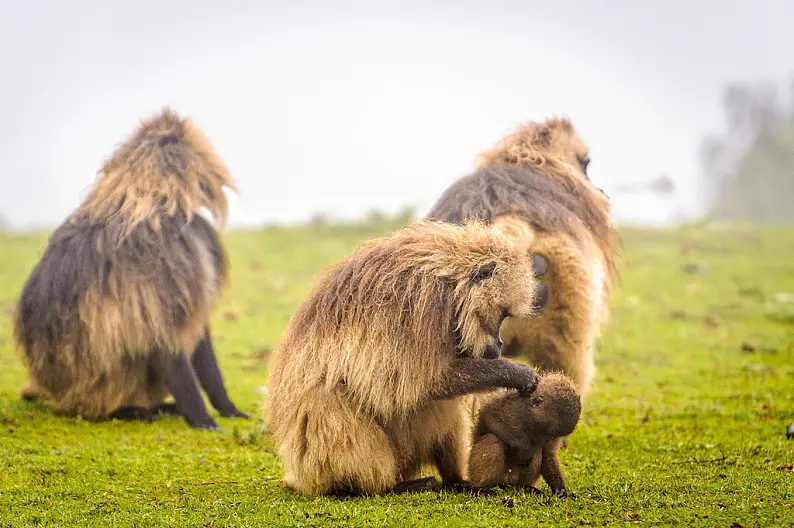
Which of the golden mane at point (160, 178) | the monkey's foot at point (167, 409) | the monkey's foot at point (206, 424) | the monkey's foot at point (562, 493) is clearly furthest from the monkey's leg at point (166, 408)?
the monkey's foot at point (562, 493)

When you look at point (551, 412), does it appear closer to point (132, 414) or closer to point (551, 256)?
point (551, 256)

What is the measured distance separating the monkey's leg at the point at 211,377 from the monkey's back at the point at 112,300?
407 millimetres

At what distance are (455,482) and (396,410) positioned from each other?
92 centimetres

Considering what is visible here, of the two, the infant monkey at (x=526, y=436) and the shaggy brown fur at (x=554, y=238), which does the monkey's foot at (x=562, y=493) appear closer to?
the infant monkey at (x=526, y=436)

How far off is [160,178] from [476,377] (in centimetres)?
502

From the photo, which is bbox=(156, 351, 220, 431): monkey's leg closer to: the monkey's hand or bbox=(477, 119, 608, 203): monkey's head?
bbox=(477, 119, 608, 203): monkey's head

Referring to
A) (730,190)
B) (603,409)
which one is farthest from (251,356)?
(730,190)

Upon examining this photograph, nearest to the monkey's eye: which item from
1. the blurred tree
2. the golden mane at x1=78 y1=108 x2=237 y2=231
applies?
the golden mane at x1=78 y1=108 x2=237 y2=231

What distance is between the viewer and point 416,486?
5949 mm

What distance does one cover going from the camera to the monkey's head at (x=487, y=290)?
5.62 meters

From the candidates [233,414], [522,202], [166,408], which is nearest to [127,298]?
[166,408]

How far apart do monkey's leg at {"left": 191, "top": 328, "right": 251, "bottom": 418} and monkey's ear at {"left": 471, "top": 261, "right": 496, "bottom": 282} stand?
15.0 feet

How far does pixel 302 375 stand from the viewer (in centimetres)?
579

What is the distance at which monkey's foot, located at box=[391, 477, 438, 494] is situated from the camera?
5.91 meters
